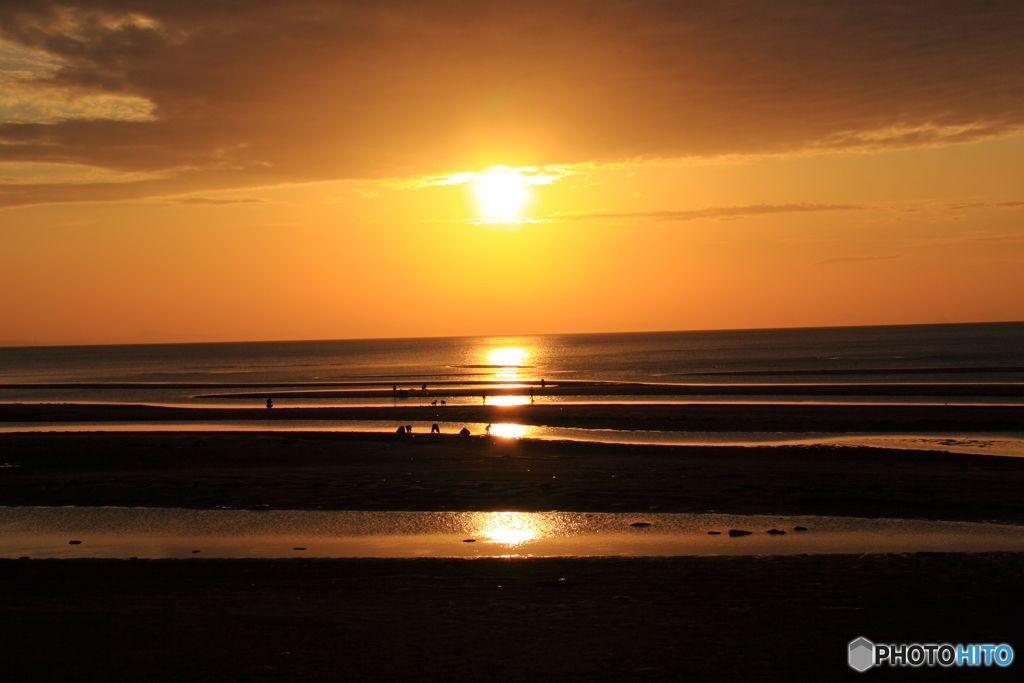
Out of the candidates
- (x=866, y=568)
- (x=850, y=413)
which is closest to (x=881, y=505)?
(x=866, y=568)

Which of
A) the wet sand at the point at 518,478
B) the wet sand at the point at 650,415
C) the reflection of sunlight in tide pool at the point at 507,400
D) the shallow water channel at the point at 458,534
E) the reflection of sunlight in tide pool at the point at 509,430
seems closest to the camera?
the shallow water channel at the point at 458,534

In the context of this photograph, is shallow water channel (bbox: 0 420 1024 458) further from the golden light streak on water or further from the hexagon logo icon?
the hexagon logo icon

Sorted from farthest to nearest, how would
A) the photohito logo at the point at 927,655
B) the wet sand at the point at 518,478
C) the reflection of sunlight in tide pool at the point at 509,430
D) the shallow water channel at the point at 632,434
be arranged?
the reflection of sunlight in tide pool at the point at 509,430
the shallow water channel at the point at 632,434
the wet sand at the point at 518,478
the photohito logo at the point at 927,655

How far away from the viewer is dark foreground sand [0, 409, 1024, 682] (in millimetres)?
9414

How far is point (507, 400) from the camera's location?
63938 mm

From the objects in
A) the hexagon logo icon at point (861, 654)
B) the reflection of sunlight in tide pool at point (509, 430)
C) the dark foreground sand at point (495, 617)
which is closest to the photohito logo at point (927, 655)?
the hexagon logo icon at point (861, 654)

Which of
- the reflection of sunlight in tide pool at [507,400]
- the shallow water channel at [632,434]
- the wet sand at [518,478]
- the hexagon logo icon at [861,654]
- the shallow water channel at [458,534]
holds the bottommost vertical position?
the hexagon logo icon at [861,654]

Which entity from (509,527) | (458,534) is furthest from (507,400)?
(458,534)

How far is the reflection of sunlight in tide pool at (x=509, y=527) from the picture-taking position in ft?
55.2

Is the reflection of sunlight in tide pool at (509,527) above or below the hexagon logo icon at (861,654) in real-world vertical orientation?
above

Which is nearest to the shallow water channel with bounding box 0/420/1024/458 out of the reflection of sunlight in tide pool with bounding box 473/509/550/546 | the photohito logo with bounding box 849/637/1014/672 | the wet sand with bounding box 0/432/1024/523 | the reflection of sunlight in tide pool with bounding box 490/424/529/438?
the reflection of sunlight in tide pool with bounding box 490/424/529/438

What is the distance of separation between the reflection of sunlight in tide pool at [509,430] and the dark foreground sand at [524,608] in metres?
16.5

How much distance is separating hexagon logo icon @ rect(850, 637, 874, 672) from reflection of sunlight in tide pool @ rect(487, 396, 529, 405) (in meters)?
49.9

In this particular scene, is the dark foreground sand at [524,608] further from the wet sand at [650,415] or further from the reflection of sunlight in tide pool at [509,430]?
the wet sand at [650,415]
